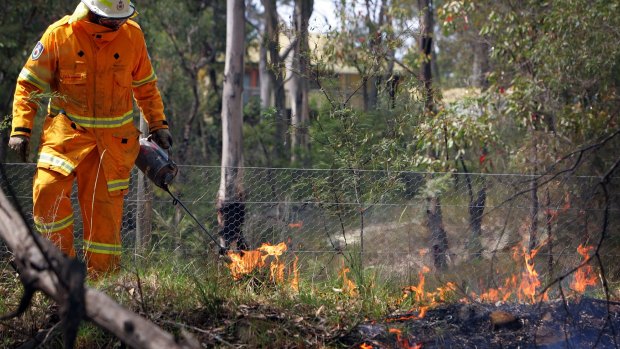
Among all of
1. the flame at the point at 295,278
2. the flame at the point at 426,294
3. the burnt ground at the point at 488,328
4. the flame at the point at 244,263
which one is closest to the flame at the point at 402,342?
the burnt ground at the point at 488,328

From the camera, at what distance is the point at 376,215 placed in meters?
6.60

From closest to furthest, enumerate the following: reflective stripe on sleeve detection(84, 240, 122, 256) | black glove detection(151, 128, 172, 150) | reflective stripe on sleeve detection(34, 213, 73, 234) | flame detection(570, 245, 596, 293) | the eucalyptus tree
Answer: reflective stripe on sleeve detection(34, 213, 73, 234), reflective stripe on sleeve detection(84, 240, 122, 256), flame detection(570, 245, 596, 293), black glove detection(151, 128, 172, 150), the eucalyptus tree

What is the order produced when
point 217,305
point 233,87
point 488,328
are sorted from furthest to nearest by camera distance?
point 233,87, point 488,328, point 217,305

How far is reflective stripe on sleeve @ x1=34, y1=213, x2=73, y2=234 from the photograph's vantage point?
5.35m

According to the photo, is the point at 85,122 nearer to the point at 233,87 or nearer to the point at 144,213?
the point at 144,213

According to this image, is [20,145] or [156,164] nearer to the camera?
[20,145]

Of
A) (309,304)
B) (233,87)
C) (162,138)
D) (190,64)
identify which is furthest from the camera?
(190,64)

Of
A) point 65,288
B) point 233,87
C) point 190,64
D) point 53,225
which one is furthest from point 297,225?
point 190,64

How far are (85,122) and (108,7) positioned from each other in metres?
0.78

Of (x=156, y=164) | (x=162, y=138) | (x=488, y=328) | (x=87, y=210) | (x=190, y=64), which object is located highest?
(x=190, y=64)

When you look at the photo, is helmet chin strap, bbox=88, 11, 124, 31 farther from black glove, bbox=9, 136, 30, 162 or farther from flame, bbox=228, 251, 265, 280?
flame, bbox=228, 251, 265, 280

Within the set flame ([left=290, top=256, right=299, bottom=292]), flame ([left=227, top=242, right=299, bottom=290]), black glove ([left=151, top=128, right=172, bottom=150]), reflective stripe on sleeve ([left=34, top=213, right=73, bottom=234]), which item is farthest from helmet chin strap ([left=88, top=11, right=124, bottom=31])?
flame ([left=290, top=256, right=299, bottom=292])

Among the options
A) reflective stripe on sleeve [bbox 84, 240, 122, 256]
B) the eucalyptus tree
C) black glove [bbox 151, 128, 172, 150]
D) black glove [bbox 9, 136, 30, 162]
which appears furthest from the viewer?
the eucalyptus tree

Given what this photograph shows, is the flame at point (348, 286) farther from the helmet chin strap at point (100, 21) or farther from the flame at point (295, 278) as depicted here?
the helmet chin strap at point (100, 21)
